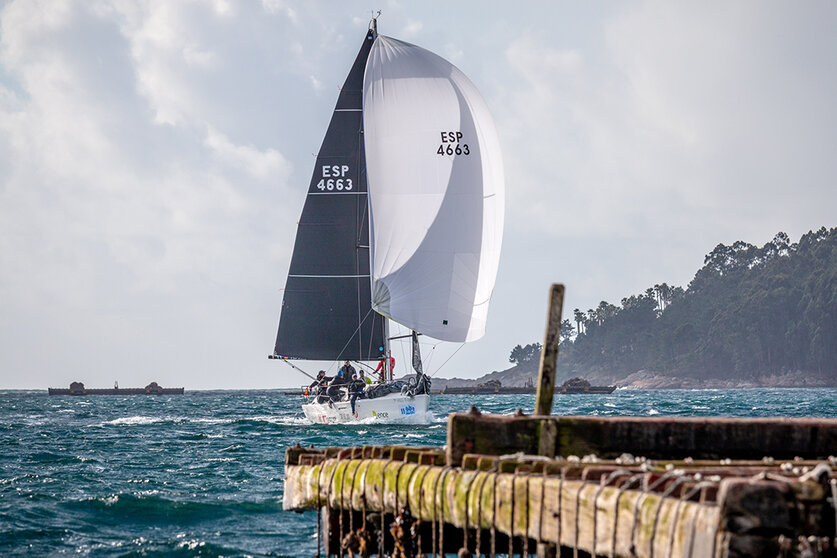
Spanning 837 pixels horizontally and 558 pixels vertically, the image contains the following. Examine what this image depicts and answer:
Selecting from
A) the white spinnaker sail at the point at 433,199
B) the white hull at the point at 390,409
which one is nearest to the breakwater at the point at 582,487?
the white spinnaker sail at the point at 433,199

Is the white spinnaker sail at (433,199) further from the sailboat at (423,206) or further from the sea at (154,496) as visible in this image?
the sea at (154,496)

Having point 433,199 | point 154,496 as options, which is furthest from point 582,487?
point 433,199

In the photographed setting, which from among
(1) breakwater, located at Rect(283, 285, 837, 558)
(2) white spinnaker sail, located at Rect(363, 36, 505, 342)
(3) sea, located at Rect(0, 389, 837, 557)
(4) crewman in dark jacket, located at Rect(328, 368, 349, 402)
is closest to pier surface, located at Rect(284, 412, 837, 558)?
(1) breakwater, located at Rect(283, 285, 837, 558)

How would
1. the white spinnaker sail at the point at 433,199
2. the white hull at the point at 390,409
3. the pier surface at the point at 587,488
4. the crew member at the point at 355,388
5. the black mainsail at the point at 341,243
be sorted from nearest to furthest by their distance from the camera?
the pier surface at the point at 587,488, the white spinnaker sail at the point at 433,199, the white hull at the point at 390,409, the crew member at the point at 355,388, the black mainsail at the point at 341,243

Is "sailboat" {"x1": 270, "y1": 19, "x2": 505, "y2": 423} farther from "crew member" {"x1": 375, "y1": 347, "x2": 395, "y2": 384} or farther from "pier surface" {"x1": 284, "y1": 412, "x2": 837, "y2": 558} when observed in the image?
"pier surface" {"x1": 284, "y1": 412, "x2": 837, "y2": 558}

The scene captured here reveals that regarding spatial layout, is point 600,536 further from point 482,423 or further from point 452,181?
point 452,181

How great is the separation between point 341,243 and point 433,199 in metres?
9.23

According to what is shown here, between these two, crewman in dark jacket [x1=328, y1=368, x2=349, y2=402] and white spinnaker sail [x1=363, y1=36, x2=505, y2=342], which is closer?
white spinnaker sail [x1=363, y1=36, x2=505, y2=342]

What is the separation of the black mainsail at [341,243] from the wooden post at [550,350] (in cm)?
4299

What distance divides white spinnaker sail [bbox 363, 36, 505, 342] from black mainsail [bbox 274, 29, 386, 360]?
18.7 ft

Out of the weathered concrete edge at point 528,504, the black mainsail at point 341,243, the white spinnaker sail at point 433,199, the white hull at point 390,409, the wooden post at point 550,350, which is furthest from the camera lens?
the black mainsail at point 341,243

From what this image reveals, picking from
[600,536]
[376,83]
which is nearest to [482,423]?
[600,536]

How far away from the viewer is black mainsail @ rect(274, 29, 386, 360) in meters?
52.6

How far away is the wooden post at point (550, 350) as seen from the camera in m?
8.72
